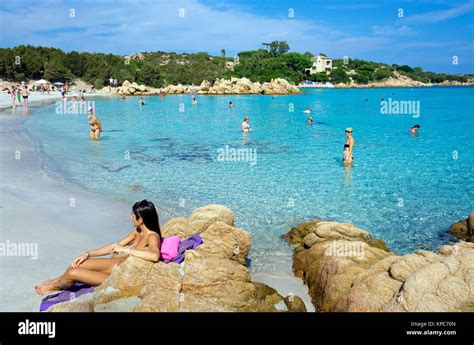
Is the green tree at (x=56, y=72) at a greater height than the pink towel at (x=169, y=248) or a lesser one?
greater

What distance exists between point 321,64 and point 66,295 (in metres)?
180

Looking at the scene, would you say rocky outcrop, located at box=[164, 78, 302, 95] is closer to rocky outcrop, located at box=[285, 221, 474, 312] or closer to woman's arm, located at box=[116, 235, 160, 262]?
rocky outcrop, located at box=[285, 221, 474, 312]

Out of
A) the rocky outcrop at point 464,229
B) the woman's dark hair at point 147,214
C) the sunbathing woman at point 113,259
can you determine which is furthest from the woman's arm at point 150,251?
the rocky outcrop at point 464,229

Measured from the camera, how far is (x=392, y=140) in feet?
95.1

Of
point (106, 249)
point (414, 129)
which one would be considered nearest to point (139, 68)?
point (414, 129)

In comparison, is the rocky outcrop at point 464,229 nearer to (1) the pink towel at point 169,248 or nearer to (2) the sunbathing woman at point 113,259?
(1) the pink towel at point 169,248

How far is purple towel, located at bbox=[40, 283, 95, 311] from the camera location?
5521 millimetres

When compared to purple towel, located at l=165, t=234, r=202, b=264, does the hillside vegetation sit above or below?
above

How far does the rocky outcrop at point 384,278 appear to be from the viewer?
16.3ft

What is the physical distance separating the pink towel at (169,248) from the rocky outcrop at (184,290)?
257 millimetres

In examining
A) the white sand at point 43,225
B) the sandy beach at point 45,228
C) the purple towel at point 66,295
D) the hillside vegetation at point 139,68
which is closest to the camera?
the purple towel at point 66,295

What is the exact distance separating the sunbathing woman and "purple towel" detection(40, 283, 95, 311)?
0.08m

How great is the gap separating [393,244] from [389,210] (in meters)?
2.73

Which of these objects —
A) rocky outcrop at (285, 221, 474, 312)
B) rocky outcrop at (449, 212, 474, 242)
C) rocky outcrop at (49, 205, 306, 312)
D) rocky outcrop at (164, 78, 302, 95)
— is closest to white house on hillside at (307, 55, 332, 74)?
rocky outcrop at (164, 78, 302, 95)
